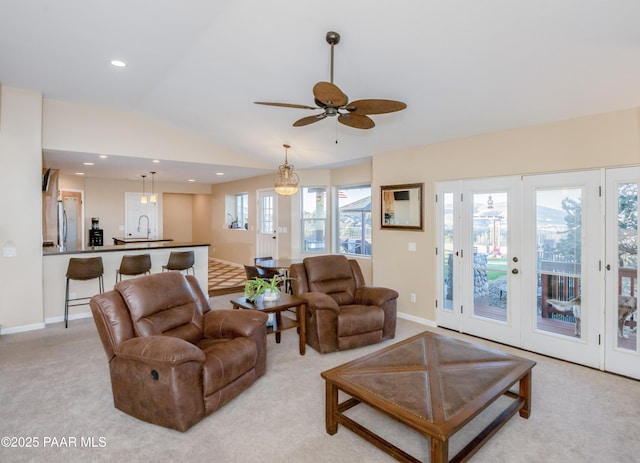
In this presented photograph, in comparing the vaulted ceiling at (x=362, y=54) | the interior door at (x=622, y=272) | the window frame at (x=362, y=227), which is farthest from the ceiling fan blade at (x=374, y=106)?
the window frame at (x=362, y=227)

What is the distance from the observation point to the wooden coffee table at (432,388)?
1850mm

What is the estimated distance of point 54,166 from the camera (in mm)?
6750

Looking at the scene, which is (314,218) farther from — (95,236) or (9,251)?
(95,236)

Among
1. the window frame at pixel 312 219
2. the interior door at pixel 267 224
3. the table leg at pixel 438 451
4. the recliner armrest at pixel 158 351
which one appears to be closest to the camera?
the table leg at pixel 438 451

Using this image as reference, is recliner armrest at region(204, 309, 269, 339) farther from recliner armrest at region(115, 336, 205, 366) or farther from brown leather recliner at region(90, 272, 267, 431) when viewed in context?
recliner armrest at region(115, 336, 205, 366)

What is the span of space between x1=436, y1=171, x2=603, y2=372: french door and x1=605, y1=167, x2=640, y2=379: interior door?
98 millimetres

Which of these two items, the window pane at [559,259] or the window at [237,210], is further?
the window at [237,210]

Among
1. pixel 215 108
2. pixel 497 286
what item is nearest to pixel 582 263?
pixel 497 286

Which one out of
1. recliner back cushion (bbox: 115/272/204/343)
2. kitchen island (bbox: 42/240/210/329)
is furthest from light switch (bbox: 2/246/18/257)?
recliner back cushion (bbox: 115/272/204/343)

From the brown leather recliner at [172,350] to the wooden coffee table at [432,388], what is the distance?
808 mm

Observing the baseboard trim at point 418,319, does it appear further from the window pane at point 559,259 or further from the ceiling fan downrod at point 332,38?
the ceiling fan downrod at point 332,38

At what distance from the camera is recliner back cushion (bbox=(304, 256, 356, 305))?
4.24 metres

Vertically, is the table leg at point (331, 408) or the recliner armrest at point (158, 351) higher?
the recliner armrest at point (158, 351)

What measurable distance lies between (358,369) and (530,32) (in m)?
2.76
